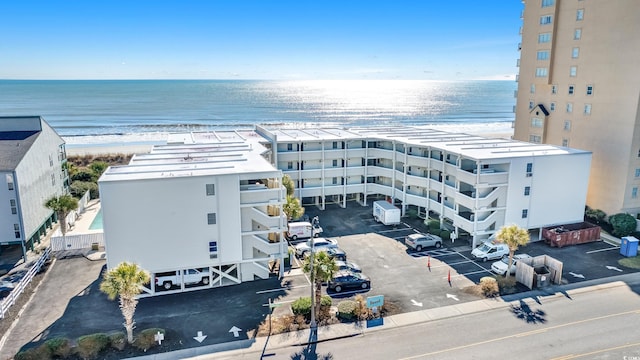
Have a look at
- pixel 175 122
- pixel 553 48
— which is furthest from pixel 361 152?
pixel 175 122

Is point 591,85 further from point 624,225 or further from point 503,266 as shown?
point 503,266

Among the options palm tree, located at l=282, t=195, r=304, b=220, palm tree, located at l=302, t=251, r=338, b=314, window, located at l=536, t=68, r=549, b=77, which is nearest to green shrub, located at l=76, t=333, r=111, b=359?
palm tree, located at l=302, t=251, r=338, b=314

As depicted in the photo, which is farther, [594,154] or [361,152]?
[361,152]

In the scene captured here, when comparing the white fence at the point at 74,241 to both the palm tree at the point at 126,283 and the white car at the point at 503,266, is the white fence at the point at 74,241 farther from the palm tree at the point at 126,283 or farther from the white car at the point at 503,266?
the white car at the point at 503,266

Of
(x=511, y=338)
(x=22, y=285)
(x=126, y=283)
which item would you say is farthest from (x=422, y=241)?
(x=22, y=285)

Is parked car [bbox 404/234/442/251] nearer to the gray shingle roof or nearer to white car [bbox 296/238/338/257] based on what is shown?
white car [bbox 296/238/338/257]

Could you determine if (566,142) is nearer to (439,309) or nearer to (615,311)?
(615,311)
